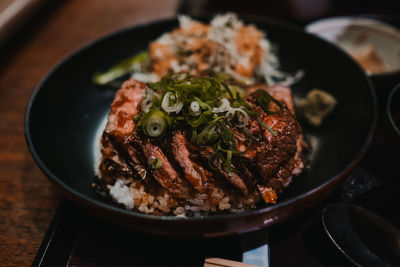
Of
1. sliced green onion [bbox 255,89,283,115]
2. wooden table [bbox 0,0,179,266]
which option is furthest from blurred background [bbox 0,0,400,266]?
sliced green onion [bbox 255,89,283,115]

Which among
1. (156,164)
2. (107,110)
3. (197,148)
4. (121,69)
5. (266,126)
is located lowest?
(107,110)

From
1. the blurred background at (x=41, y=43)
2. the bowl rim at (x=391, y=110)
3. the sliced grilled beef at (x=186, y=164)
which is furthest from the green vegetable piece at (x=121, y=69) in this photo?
the bowl rim at (x=391, y=110)

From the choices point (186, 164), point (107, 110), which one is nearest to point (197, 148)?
point (186, 164)

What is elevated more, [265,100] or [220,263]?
[265,100]

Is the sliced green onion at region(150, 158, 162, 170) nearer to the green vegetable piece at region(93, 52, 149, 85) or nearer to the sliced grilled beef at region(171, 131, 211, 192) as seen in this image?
the sliced grilled beef at region(171, 131, 211, 192)

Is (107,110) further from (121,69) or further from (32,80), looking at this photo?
(32,80)

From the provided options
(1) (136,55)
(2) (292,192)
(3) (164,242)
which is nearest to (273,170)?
(2) (292,192)
